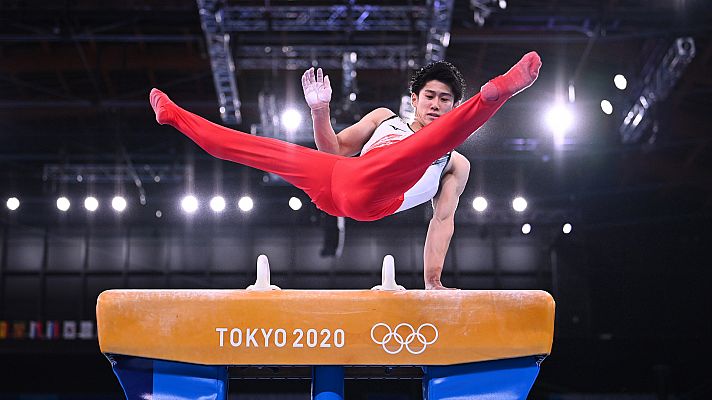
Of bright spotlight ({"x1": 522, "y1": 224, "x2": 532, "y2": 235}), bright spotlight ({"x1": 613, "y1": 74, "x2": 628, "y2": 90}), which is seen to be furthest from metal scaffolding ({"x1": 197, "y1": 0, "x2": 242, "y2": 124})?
bright spotlight ({"x1": 522, "y1": 224, "x2": 532, "y2": 235})

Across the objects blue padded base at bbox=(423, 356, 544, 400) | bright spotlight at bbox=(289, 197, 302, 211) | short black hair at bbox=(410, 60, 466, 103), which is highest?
bright spotlight at bbox=(289, 197, 302, 211)

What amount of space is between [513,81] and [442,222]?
4.14 ft

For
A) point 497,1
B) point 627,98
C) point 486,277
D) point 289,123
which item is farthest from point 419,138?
point 486,277

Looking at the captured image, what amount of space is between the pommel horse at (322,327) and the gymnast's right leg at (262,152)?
68 cm

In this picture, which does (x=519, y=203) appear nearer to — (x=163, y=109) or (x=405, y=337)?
(x=163, y=109)

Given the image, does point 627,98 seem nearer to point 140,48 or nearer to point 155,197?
point 140,48

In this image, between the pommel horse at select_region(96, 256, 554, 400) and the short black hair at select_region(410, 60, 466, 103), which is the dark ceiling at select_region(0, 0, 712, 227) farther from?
the pommel horse at select_region(96, 256, 554, 400)

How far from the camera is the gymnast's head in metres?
3.96

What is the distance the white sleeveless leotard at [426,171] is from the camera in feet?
13.1

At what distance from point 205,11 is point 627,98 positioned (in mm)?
5940

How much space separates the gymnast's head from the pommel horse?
1.18 metres

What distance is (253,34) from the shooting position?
9.50 meters

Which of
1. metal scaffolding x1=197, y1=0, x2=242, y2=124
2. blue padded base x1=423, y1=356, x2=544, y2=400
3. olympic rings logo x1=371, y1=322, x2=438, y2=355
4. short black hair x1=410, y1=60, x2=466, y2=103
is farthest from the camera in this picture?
metal scaffolding x1=197, y1=0, x2=242, y2=124

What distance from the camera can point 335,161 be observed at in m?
3.64
